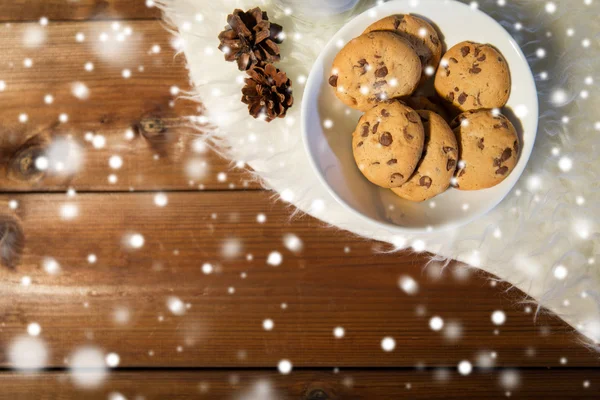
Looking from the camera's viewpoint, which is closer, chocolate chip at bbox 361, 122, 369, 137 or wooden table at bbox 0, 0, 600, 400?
chocolate chip at bbox 361, 122, 369, 137

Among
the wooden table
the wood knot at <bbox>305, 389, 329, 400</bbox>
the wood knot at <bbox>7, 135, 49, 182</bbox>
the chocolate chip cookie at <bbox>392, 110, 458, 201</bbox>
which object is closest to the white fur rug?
the wooden table

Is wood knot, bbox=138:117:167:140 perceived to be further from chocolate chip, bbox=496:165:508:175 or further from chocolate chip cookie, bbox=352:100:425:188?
chocolate chip, bbox=496:165:508:175

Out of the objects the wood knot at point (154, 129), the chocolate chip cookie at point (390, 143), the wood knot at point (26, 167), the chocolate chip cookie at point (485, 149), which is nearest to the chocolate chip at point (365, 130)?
the chocolate chip cookie at point (390, 143)

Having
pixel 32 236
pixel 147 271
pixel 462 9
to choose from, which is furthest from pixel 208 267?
pixel 462 9

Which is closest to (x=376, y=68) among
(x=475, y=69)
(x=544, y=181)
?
(x=475, y=69)

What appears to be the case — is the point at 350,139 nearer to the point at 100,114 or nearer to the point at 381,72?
the point at 381,72
